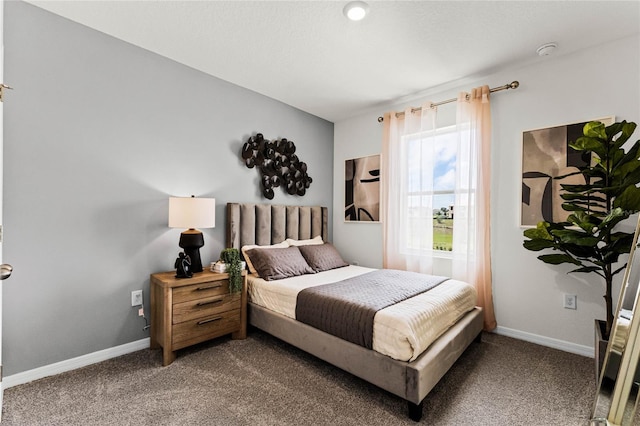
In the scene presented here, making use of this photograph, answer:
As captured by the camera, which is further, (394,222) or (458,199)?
(394,222)

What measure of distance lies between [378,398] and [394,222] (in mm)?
2097

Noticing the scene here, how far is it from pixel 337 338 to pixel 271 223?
1.76m

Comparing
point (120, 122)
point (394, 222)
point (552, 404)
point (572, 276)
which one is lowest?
point (552, 404)

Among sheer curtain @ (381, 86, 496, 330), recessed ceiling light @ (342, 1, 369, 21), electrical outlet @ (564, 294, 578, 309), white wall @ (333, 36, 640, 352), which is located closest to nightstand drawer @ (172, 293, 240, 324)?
sheer curtain @ (381, 86, 496, 330)

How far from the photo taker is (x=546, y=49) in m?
2.43

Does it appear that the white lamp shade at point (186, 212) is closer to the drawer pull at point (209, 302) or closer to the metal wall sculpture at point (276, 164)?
the drawer pull at point (209, 302)

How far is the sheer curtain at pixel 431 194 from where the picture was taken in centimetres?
291

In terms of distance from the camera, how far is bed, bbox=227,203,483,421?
5.61ft

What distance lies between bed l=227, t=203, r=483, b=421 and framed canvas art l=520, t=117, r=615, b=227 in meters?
1.05

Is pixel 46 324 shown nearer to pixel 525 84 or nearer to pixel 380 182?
pixel 380 182

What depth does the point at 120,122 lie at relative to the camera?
7.90 ft

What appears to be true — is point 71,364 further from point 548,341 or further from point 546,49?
point 546,49

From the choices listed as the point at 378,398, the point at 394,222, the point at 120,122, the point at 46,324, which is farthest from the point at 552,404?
the point at 120,122

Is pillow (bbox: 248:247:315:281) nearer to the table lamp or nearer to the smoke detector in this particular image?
the table lamp
